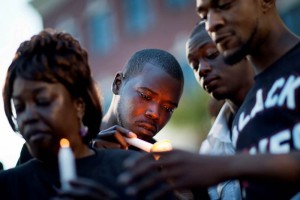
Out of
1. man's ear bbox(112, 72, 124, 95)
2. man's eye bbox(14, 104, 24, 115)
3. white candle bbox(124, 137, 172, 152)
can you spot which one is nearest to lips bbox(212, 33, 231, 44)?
white candle bbox(124, 137, 172, 152)

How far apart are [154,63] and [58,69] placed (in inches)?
77.1

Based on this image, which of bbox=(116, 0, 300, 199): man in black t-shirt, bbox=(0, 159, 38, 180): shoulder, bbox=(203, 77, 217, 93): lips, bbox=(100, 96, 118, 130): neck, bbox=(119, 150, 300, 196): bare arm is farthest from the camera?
bbox=(100, 96, 118, 130): neck

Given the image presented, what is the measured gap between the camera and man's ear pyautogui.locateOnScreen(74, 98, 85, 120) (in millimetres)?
3418

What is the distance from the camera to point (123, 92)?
5.19 meters

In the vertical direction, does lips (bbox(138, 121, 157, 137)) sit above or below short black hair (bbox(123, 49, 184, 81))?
below

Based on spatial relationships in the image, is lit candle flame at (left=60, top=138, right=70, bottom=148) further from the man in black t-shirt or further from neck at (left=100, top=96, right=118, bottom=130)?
neck at (left=100, top=96, right=118, bottom=130)

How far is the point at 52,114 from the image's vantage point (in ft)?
10.6

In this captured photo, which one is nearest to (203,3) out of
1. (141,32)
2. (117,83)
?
(117,83)

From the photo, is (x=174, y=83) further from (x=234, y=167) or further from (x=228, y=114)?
(x=234, y=167)

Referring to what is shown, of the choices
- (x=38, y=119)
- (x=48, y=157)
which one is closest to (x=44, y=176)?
(x=48, y=157)

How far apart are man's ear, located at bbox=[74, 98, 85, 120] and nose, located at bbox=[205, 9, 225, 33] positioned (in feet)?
2.50

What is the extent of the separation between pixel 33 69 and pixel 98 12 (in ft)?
79.6

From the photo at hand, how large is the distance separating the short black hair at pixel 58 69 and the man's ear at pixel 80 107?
2cm

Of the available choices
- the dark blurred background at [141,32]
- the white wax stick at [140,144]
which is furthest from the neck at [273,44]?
the dark blurred background at [141,32]
